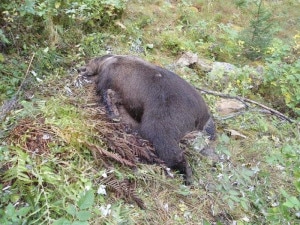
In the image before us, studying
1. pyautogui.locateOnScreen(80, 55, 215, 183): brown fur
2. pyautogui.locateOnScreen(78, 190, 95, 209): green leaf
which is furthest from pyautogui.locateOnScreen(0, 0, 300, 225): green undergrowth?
pyautogui.locateOnScreen(80, 55, 215, 183): brown fur

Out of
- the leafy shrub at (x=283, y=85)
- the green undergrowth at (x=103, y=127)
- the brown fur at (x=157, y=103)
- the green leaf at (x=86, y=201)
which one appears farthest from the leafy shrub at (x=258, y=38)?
the green leaf at (x=86, y=201)

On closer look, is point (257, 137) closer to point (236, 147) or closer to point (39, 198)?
point (236, 147)

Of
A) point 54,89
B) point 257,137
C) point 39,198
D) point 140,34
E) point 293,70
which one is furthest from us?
point 140,34

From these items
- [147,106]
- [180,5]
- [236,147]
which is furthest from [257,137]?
[180,5]

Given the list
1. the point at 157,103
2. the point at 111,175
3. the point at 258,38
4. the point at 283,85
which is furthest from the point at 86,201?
the point at 258,38

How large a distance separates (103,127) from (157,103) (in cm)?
58

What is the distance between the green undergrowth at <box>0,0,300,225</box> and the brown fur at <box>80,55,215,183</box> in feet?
0.65

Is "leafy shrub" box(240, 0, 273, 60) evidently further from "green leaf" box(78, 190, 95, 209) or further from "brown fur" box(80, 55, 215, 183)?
"green leaf" box(78, 190, 95, 209)

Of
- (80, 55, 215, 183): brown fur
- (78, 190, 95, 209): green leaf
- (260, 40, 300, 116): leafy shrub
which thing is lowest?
(260, 40, 300, 116): leafy shrub

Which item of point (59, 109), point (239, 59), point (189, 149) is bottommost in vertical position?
point (239, 59)

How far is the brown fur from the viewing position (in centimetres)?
362

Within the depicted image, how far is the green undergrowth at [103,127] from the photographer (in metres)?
2.76

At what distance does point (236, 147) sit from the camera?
4.25 meters

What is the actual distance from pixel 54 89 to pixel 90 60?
862 mm
